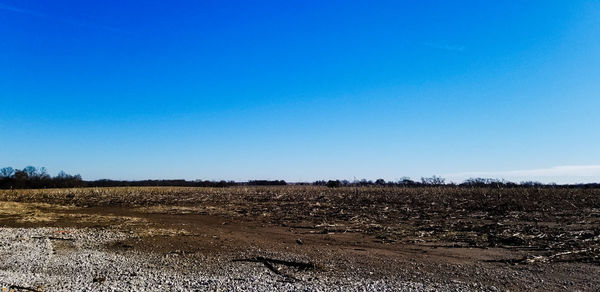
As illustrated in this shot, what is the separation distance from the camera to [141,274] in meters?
10.4

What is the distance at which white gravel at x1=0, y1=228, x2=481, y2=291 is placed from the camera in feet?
30.2

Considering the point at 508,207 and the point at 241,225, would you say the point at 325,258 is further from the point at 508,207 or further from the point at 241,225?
the point at 508,207

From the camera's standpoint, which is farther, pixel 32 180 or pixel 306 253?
pixel 32 180

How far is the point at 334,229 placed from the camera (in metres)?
18.8

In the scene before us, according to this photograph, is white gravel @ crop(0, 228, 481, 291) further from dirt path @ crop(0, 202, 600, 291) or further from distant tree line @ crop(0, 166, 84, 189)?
distant tree line @ crop(0, 166, 84, 189)

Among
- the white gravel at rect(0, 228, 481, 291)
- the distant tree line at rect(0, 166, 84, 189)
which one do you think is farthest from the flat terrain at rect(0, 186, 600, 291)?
the distant tree line at rect(0, 166, 84, 189)

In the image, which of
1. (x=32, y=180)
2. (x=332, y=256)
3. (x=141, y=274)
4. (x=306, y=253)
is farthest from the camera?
(x=32, y=180)

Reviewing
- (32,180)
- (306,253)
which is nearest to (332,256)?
(306,253)

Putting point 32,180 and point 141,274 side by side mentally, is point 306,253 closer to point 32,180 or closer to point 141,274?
point 141,274

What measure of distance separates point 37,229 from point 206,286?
14.2m

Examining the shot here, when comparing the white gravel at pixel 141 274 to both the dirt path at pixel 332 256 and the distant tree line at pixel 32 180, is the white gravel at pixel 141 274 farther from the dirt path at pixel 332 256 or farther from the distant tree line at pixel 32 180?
the distant tree line at pixel 32 180

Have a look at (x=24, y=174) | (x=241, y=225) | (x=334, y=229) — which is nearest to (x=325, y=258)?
(x=334, y=229)

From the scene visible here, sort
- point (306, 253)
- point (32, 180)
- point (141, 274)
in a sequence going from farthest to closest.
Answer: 1. point (32, 180)
2. point (306, 253)
3. point (141, 274)

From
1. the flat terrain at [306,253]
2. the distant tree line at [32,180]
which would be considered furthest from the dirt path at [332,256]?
the distant tree line at [32,180]
